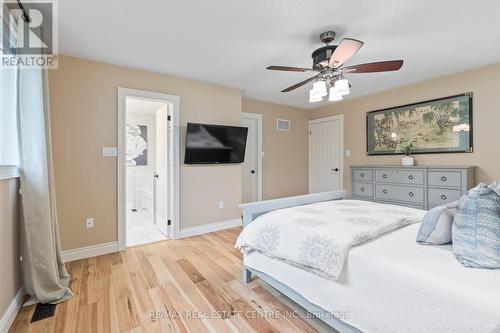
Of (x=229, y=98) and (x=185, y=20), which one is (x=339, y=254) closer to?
(x=185, y=20)

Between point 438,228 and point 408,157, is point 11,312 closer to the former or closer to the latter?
point 438,228

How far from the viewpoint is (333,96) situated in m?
2.33

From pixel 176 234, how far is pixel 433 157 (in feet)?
13.4

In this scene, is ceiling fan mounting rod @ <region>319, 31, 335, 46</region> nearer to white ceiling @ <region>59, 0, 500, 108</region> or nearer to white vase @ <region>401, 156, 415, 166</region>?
white ceiling @ <region>59, 0, 500, 108</region>

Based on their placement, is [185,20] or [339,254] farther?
[185,20]

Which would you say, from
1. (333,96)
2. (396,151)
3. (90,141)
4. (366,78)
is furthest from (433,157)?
(90,141)

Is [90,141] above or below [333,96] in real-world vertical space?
below

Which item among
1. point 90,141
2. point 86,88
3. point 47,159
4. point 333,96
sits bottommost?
point 47,159

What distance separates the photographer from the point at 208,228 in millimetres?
3738

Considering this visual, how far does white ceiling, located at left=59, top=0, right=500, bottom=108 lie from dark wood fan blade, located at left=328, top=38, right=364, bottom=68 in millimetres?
353

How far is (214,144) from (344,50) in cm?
234

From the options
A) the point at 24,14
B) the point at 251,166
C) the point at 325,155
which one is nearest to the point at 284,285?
the point at 24,14

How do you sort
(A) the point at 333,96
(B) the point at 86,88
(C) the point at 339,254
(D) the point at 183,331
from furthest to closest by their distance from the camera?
(B) the point at 86,88 → (A) the point at 333,96 → (D) the point at 183,331 → (C) the point at 339,254

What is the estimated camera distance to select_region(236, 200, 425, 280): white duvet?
1442mm
